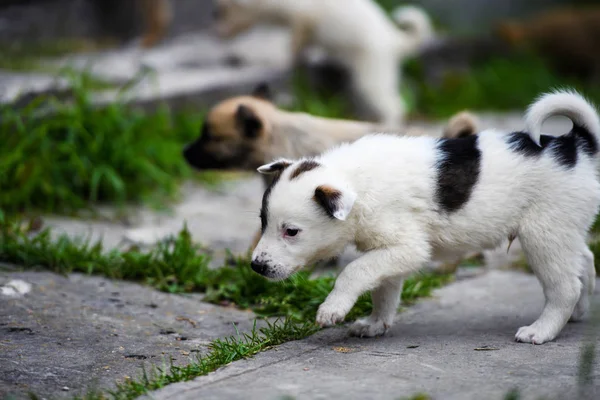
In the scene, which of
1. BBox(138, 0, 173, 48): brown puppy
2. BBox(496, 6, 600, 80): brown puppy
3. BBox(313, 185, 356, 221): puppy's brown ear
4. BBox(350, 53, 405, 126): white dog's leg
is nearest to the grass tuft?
BBox(313, 185, 356, 221): puppy's brown ear

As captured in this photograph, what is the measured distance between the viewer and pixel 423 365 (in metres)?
3.50

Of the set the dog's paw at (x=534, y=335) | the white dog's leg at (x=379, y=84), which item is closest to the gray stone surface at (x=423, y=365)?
the dog's paw at (x=534, y=335)

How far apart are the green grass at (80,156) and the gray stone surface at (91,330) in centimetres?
149

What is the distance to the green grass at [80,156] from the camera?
20.4 ft

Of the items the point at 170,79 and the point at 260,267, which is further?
the point at 170,79

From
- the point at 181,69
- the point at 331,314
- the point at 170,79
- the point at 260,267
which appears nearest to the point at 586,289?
the point at 331,314

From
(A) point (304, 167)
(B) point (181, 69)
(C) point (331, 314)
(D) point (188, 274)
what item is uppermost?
(B) point (181, 69)

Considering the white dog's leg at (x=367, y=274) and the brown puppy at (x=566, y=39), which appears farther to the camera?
the brown puppy at (x=566, y=39)

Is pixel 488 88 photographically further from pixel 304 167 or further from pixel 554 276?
pixel 304 167

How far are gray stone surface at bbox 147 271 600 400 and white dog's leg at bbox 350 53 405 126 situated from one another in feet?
16.3

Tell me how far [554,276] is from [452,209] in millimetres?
599

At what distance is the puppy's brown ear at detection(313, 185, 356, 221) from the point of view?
3.74 m

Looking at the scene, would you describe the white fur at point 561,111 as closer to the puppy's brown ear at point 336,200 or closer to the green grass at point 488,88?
the puppy's brown ear at point 336,200

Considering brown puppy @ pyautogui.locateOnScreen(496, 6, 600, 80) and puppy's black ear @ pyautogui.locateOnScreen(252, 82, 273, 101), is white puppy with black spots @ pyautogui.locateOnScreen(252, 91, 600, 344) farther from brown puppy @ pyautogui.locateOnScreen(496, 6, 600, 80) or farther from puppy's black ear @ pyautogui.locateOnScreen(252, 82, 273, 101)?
brown puppy @ pyautogui.locateOnScreen(496, 6, 600, 80)
